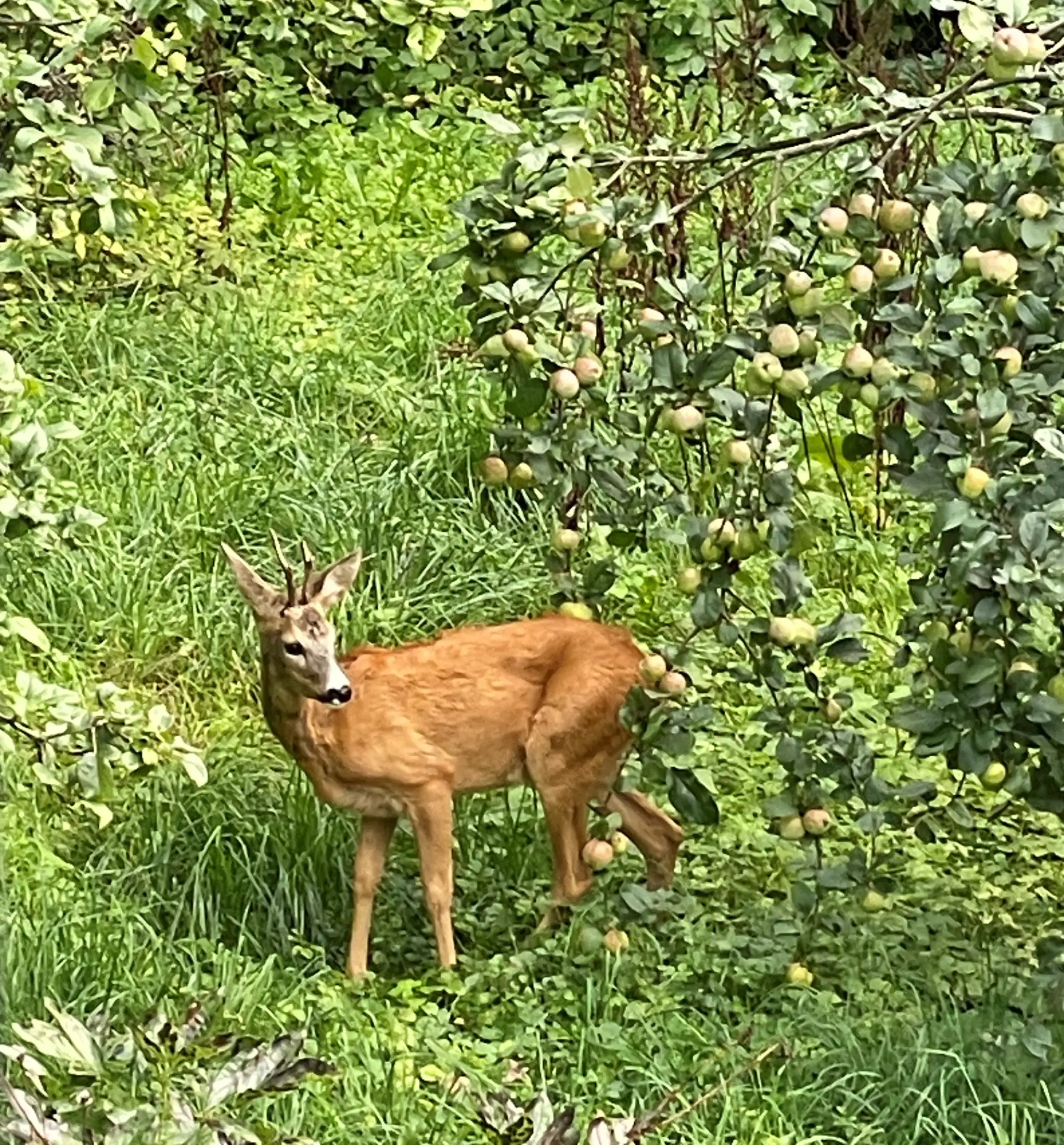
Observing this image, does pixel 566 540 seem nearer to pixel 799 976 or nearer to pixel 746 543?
pixel 746 543

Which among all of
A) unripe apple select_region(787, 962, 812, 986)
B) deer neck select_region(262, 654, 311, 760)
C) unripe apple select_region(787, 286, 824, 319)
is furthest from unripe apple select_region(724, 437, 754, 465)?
deer neck select_region(262, 654, 311, 760)

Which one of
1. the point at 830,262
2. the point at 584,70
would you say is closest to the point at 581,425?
the point at 830,262

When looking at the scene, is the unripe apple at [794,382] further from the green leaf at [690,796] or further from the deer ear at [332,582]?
the deer ear at [332,582]

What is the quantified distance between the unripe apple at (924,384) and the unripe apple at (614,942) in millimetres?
1614

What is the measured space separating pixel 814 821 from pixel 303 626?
1232 mm

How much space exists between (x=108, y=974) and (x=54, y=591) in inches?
76.0

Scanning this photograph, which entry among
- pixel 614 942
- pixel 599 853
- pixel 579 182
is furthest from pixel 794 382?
pixel 614 942

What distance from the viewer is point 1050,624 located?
17.9 ft

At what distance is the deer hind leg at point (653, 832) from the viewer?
5379mm

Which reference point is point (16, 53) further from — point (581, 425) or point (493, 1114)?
point (493, 1114)

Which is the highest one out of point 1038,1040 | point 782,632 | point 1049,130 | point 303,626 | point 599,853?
point 1049,130

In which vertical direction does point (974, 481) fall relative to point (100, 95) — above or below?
below

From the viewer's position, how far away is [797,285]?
3.67 metres

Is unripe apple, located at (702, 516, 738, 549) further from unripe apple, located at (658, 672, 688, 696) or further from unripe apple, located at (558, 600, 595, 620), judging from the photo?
unripe apple, located at (558, 600, 595, 620)
